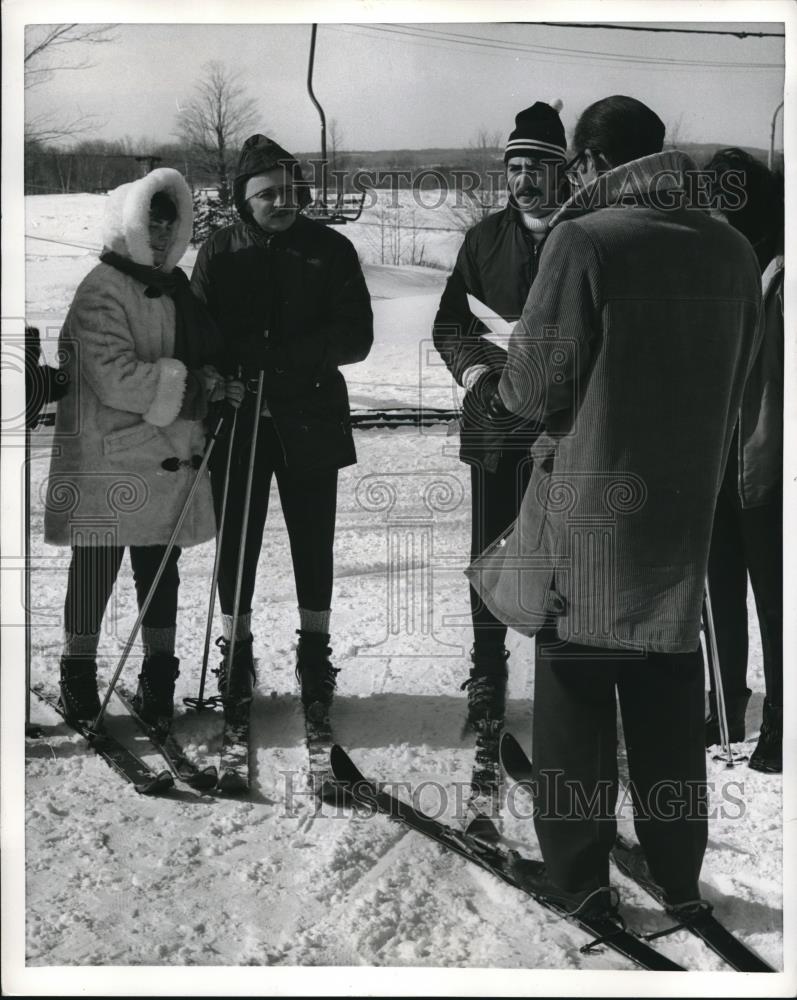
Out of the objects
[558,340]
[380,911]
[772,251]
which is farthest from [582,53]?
[380,911]

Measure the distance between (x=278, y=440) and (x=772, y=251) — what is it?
4.81ft

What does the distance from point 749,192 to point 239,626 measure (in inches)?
71.8

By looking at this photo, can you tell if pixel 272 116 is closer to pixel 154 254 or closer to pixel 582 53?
pixel 154 254

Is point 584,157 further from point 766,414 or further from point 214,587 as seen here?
point 214,587

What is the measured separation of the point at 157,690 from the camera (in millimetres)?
3268

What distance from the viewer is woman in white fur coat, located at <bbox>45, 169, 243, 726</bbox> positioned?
3086 mm

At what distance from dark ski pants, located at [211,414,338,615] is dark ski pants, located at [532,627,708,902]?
0.88m

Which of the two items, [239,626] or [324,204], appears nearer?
[324,204]

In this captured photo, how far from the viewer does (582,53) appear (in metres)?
3.00

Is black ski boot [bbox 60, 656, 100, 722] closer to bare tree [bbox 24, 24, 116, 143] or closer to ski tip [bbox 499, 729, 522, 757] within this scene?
ski tip [bbox 499, 729, 522, 757]

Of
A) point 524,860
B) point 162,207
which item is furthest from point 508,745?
point 162,207

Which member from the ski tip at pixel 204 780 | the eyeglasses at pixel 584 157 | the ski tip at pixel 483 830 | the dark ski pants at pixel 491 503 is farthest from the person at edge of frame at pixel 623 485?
the ski tip at pixel 204 780

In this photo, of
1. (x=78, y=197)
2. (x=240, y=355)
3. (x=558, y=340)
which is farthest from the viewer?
(x=240, y=355)

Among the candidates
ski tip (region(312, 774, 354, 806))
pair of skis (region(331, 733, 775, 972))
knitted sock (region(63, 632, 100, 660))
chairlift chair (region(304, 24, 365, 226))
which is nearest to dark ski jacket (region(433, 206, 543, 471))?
chairlift chair (region(304, 24, 365, 226))
